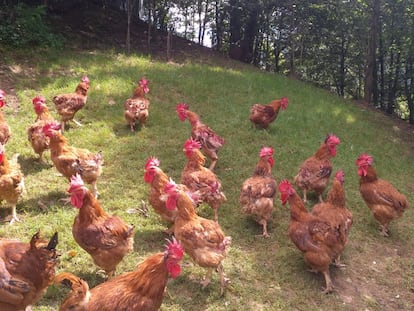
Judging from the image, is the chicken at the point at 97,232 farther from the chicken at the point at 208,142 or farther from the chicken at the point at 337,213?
the chicken at the point at 208,142

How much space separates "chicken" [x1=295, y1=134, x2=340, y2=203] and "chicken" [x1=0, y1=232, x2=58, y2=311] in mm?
4698

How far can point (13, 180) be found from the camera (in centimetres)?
597

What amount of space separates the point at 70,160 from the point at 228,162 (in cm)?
349

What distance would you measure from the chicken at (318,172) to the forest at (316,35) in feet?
29.4

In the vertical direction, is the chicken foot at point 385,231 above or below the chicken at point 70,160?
below

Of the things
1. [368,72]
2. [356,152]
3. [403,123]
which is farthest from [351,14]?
[356,152]

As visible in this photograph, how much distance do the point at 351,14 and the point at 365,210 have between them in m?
11.2

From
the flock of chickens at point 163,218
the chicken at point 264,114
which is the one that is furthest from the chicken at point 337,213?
the chicken at point 264,114

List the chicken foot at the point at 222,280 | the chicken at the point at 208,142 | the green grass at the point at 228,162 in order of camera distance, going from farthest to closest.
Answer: the chicken at the point at 208,142, the green grass at the point at 228,162, the chicken foot at the point at 222,280

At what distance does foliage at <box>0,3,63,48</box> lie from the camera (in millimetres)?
12413

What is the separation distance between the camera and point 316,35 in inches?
707

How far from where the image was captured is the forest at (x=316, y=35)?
15487mm

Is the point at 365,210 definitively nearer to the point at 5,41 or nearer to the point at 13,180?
the point at 13,180

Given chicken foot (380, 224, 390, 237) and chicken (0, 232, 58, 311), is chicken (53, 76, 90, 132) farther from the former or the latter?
chicken foot (380, 224, 390, 237)
